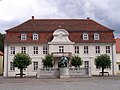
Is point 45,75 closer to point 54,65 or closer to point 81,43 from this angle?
point 54,65

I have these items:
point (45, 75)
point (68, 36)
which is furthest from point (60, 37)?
point (45, 75)

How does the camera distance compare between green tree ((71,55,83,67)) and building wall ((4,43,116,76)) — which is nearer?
green tree ((71,55,83,67))

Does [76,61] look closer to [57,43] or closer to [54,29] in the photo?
[57,43]

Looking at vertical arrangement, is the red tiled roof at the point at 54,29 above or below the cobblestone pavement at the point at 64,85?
above

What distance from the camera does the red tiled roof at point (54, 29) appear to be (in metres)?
51.3

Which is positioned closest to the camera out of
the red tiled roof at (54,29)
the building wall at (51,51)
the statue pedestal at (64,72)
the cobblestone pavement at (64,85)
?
the cobblestone pavement at (64,85)

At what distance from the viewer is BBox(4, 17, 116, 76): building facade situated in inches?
1996

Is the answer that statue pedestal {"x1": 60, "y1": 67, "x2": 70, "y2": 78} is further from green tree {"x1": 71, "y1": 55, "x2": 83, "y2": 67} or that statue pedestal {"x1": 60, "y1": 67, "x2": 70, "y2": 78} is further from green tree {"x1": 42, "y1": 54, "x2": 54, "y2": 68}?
green tree {"x1": 71, "y1": 55, "x2": 83, "y2": 67}

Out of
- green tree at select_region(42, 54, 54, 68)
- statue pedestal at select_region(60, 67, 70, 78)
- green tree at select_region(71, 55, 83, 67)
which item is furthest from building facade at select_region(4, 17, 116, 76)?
statue pedestal at select_region(60, 67, 70, 78)

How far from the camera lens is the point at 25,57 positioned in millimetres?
43938

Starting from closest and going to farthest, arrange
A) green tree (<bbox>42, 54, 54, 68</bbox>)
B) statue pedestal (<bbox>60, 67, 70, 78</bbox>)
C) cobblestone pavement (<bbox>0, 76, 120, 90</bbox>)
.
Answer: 1. cobblestone pavement (<bbox>0, 76, 120, 90</bbox>)
2. statue pedestal (<bbox>60, 67, 70, 78</bbox>)
3. green tree (<bbox>42, 54, 54, 68</bbox>)

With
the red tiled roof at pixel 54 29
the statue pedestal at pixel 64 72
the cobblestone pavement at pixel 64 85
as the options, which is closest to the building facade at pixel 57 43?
the red tiled roof at pixel 54 29

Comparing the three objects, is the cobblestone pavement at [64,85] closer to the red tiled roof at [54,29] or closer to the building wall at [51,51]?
the building wall at [51,51]

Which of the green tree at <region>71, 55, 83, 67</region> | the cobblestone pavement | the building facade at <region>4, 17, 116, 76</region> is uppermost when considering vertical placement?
the building facade at <region>4, 17, 116, 76</region>
